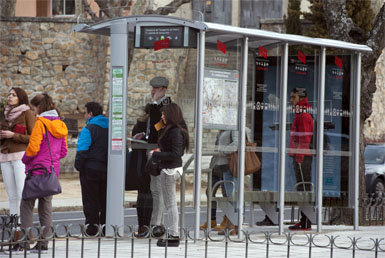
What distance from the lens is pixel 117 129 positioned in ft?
37.7

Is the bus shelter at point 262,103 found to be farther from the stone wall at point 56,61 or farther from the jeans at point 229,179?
the stone wall at point 56,61

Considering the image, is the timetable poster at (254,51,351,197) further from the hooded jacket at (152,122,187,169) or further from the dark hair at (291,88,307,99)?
the hooded jacket at (152,122,187,169)

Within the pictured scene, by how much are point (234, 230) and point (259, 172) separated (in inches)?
33.8

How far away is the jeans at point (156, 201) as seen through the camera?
37.9 feet

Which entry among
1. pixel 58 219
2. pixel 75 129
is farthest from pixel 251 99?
pixel 75 129

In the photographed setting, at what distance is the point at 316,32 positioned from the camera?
26.2m

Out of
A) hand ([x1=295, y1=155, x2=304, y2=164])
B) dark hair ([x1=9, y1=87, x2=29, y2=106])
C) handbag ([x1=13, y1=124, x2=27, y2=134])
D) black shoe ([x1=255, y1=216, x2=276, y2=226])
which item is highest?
dark hair ([x1=9, y1=87, x2=29, y2=106])

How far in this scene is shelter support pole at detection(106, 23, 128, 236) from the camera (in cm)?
1139

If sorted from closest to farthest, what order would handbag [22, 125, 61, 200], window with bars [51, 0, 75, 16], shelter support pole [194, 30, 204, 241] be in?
handbag [22, 125, 61, 200] < shelter support pole [194, 30, 204, 241] < window with bars [51, 0, 75, 16]

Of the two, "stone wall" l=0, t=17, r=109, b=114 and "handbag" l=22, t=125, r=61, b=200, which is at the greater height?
"stone wall" l=0, t=17, r=109, b=114

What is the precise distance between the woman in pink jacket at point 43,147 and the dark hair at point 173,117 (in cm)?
123

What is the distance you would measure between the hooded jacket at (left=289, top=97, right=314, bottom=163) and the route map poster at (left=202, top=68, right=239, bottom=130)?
132 centimetres

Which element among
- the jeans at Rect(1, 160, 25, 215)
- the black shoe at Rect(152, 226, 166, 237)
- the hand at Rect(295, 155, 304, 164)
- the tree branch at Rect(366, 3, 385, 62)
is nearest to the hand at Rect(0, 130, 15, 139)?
the jeans at Rect(1, 160, 25, 215)

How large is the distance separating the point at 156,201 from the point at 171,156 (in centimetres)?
86
